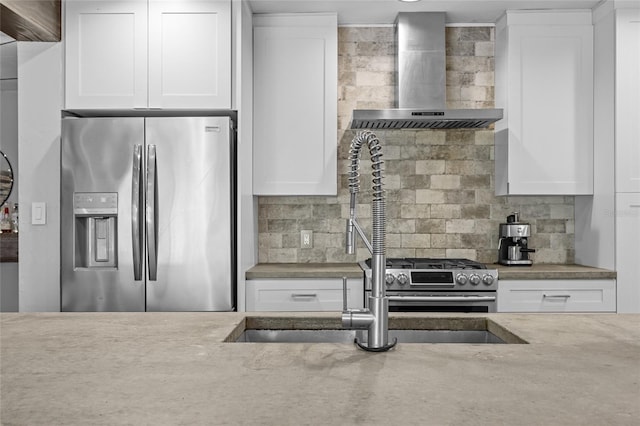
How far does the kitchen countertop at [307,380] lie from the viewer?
Answer: 2.82 ft

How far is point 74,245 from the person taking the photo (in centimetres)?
304

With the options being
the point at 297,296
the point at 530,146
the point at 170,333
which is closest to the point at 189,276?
the point at 297,296

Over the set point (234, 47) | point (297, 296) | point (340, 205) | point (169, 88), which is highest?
point (234, 47)

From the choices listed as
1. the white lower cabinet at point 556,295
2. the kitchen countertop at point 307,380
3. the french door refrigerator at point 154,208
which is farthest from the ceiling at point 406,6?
the kitchen countertop at point 307,380

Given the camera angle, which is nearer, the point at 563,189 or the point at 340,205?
the point at 563,189

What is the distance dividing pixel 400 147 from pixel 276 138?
3.02 ft

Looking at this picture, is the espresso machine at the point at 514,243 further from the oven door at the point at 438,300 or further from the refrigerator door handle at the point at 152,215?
the refrigerator door handle at the point at 152,215

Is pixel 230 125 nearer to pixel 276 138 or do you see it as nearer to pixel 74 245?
pixel 276 138

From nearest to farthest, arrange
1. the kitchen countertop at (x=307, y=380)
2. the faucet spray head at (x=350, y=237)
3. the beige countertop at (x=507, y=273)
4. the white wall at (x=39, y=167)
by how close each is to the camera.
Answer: the kitchen countertop at (x=307, y=380) < the faucet spray head at (x=350, y=237) < the white wall at (x=39, y=167) < the beige countertop at (x=507, y=273)

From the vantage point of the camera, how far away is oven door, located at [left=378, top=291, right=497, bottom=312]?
10.3 ft

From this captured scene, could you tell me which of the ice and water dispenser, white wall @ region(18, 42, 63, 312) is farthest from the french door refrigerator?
white wall @ region(18, 42, 63, 312)

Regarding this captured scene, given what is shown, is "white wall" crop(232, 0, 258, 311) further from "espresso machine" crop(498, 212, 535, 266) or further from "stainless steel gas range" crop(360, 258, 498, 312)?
"espresso machine" crop(498, 212, 535, 266)

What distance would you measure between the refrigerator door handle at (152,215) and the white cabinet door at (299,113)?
2.45ft

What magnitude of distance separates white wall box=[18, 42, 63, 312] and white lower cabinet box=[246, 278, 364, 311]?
116cm
